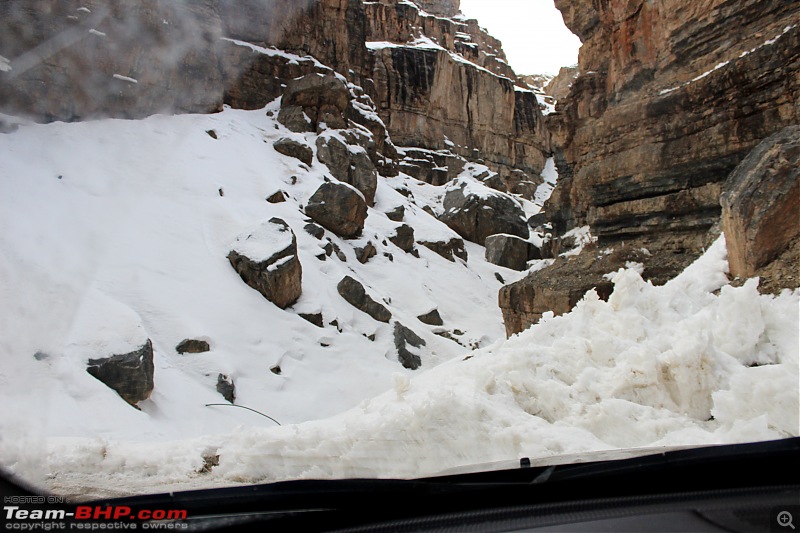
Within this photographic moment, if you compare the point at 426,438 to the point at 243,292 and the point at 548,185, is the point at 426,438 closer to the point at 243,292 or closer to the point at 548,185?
the point at 243,292

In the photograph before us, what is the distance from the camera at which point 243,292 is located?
516 inches

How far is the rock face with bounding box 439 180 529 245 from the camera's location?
30031mm

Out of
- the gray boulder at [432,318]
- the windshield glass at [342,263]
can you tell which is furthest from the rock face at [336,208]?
the gray boulder at [432,318]

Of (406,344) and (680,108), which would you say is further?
(406,344)

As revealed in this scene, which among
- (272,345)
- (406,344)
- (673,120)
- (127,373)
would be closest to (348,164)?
(406,344)

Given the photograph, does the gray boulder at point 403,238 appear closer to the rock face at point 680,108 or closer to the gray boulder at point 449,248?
the gray boulder at point 449,248

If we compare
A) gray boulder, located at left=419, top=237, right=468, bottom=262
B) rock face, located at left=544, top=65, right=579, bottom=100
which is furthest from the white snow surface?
rock face, located at left=544, top=65, right=579, bottom=100

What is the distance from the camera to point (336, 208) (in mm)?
19062

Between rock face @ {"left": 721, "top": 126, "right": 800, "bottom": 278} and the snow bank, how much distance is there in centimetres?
114

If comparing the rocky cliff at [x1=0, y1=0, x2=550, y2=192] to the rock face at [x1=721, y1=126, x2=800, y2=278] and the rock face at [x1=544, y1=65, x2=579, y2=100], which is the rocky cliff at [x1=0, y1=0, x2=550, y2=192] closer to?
the rock face at [x1=544, y1=65, x2=579, y2=100]

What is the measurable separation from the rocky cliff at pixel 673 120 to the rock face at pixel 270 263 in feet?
20.4

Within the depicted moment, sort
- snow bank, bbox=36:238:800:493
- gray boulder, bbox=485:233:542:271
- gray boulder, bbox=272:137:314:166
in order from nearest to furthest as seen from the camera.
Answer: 1. snow bank, bbox=36:238:800:493
2. gray boulder, bbox=272:137:314:166
3. gray boulder, bbox=485:233:542:271

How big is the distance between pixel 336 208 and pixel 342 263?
101 inches

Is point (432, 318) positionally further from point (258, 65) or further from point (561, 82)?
point (561, 82)
